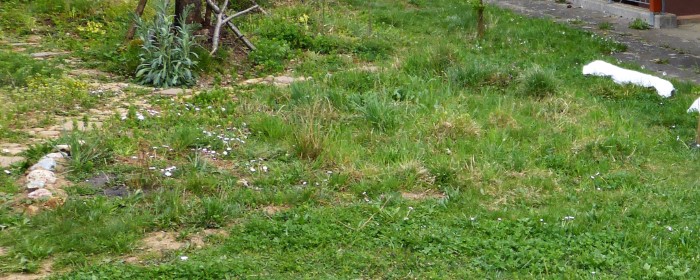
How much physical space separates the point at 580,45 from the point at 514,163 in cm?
551

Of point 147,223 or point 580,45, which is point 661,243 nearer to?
point 147,223

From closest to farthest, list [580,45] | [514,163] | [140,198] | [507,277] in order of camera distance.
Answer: [507,277]
[140,198]
[514,163]
[580,45]

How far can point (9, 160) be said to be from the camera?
252 inches

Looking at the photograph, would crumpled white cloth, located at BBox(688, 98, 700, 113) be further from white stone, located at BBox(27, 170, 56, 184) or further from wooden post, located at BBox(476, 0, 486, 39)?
white stone, located at BBox(27, 170, 56, 184)

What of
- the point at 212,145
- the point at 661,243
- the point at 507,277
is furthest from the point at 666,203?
the point at 212,145

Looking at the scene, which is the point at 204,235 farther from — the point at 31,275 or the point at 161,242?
the point at 31,275

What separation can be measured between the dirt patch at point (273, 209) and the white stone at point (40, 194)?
1452 mm

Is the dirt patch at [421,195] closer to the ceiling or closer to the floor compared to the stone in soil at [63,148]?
closer to the floor

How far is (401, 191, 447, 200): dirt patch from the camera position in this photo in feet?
20.0

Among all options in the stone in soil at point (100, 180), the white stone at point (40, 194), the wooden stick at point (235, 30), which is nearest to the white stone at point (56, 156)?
the stone in soil at point (100, 180)

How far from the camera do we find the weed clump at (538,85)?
8.80 meters

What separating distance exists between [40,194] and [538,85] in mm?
5266

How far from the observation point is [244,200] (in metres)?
5.81

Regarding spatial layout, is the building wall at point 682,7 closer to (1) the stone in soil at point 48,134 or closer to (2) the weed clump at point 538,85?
(2) the weed clump at point 538,85
